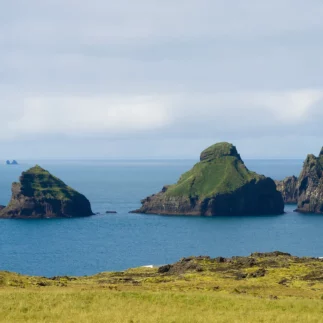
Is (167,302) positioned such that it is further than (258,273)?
No

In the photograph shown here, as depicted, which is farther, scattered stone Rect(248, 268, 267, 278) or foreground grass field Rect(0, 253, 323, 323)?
scattered stone Rect(248, 268, 267, 278)

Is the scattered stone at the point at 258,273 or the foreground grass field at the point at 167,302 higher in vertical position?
the foreground grass field at the point at 167,302

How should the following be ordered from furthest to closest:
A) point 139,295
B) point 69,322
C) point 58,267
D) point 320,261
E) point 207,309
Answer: point 58,267, point 320,261, point 139,295, point 207,309, point 69,322

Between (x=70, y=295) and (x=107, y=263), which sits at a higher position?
(x=70, y=295)

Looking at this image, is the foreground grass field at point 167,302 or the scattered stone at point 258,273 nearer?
the foreground grass field at point 167,302

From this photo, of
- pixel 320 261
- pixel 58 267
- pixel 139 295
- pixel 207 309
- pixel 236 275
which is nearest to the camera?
pixel 207 309

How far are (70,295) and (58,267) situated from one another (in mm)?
118368

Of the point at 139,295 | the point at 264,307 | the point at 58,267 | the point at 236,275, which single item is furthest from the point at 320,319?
the point at 58,267

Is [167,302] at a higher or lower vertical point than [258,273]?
higher

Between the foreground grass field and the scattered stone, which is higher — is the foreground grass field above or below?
above

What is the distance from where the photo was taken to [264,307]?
56.3m

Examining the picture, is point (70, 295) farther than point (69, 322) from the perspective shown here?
Yes

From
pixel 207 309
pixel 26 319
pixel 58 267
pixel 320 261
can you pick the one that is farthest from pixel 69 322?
pixel 58 267

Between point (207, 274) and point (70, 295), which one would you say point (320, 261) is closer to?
point (207, 274)
